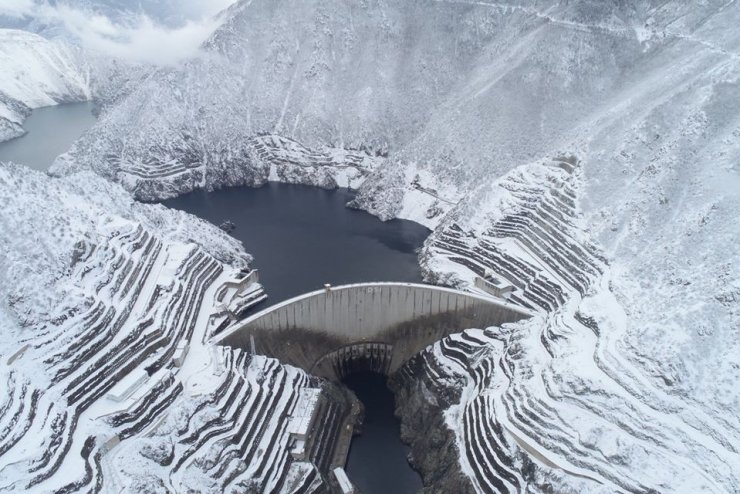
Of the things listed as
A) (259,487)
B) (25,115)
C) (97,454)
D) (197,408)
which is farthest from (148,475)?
(25,115)

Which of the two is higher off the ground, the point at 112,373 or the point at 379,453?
the point at 379,453

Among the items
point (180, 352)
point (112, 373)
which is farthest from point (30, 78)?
point (112, 373)

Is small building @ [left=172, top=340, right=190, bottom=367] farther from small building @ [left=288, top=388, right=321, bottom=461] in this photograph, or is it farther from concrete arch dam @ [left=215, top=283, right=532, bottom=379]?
small building @ [left=288, top=388, right=321, bottom=461]

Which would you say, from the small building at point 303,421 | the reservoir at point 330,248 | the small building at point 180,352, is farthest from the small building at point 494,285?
the small building at point 180,352

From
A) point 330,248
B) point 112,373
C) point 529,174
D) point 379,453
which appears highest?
point 529,174

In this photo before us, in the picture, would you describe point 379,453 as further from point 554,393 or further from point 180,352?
point 180,352

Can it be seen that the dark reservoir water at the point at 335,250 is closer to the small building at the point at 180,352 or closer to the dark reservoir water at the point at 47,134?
the small building at the point at 180,352
